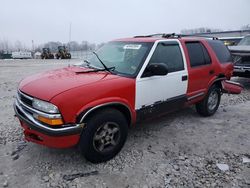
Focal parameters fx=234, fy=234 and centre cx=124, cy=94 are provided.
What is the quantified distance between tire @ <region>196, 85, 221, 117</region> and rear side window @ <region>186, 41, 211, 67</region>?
28.0 inches

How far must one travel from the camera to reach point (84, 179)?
3.03m

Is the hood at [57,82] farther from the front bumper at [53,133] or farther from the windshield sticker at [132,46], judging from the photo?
the windshield sticker at [132,46]

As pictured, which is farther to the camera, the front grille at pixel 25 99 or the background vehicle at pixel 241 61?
the background vehicle at pixel 241 61

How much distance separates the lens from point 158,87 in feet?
12.7

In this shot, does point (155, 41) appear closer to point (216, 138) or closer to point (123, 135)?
point (123, 135)

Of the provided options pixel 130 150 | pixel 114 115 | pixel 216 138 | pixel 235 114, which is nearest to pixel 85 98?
pixel 114 115

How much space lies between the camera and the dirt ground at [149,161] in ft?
9.87

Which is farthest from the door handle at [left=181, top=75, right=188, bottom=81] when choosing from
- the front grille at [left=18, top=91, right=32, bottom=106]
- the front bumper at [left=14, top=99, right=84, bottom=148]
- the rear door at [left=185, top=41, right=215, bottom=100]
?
the front grille at [left=18, top=91, right=32, bottom=106]

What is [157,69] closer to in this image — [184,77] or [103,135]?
[184,77]

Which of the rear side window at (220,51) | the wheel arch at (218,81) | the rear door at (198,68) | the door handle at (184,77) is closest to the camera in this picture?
the door handle at (184,77)

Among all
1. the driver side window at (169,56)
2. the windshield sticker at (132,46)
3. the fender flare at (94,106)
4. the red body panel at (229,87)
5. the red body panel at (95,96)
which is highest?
the windshield sticker at (132,46)

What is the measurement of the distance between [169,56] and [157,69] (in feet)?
2.47

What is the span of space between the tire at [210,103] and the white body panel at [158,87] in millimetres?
977

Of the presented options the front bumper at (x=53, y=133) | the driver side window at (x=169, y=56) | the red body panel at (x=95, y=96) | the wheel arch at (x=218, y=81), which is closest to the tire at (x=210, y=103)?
the wheel arch at (x=218, y=81)
